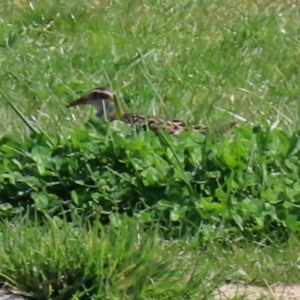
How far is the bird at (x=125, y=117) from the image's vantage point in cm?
580

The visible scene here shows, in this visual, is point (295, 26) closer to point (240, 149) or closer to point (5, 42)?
point (5, 42)

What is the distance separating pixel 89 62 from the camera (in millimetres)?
7359

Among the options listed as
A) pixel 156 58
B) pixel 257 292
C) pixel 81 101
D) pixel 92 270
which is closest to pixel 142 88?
pixel 81 101

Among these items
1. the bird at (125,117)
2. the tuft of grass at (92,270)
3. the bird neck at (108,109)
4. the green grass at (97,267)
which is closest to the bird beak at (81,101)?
the bird at (125,117)

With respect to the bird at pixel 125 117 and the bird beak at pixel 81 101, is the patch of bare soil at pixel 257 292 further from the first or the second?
the bird beak at pixel 81 101

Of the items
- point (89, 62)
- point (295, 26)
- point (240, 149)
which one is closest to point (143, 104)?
point (89, 62)

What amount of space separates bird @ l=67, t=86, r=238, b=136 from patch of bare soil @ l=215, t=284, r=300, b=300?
124 cm

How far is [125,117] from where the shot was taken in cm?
609

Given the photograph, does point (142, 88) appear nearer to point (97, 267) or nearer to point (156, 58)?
point (156, 58)

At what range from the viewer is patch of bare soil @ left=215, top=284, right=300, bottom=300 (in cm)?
438

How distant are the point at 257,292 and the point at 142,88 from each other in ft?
8.43

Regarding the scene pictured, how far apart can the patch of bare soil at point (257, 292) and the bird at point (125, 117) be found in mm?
1243

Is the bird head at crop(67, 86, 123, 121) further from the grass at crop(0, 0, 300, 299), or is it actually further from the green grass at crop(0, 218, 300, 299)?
the green grass at crop(0, 218, 300, 299)

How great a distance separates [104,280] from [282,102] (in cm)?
291
